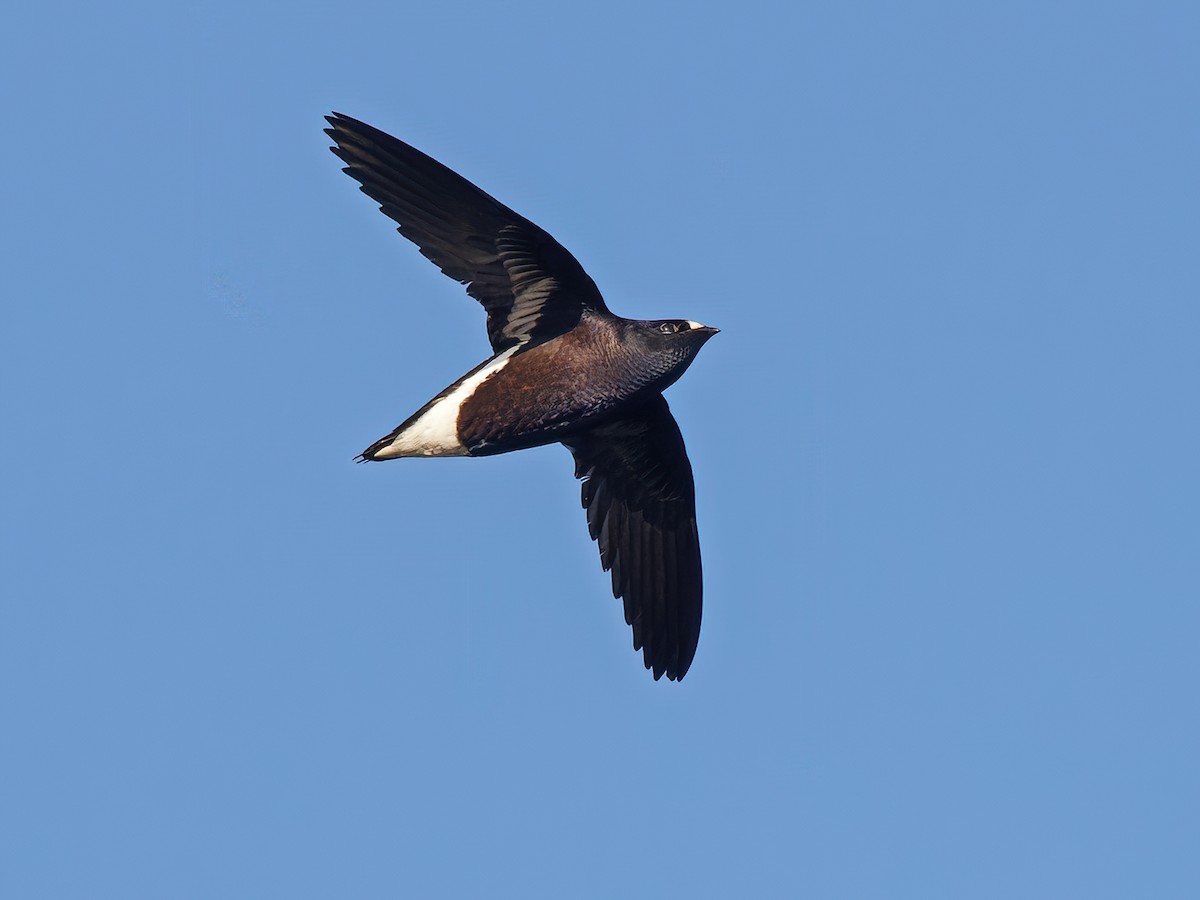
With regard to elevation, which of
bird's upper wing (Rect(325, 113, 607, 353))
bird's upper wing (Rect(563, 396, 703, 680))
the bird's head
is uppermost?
bird's upper wing (Rect(325, 113, 607, 353))

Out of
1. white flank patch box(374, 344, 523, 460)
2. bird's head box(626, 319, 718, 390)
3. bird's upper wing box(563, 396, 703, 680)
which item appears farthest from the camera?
bird's upper wing box(563, 396, 703, 680)

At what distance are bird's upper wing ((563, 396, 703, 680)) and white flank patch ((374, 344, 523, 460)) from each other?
1.70 m

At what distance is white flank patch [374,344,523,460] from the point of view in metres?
17.8

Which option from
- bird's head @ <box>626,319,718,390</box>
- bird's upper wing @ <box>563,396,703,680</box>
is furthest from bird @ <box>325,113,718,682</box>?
bird's upper wing @ <box>563,396,703,680</box>

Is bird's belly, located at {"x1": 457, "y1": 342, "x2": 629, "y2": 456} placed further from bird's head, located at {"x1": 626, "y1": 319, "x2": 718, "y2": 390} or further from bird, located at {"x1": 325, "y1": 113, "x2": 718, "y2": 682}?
bird's head, located at {"x1": 626, "y1": 319, "x2": 718, "y2": 390}

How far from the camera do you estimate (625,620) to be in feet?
64.6

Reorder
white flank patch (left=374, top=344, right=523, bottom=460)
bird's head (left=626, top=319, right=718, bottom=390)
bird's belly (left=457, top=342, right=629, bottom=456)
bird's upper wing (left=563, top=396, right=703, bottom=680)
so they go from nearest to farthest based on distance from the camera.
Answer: bird's head (left=626, top=319, right=718, bottom=390)
bird's belly (left=457, top=342, right=629, bottom=456)
white flank patch (left=374, top=344, right=523, bottom=460)
bird's upper wing (left=563, top=396, right=703, bottom=680)

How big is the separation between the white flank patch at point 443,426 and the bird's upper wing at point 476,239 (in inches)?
13.1

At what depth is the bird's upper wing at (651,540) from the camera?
19.5 m

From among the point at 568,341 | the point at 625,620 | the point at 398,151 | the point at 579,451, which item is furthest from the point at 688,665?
the point at 398,151

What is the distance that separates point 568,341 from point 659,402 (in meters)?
1.42

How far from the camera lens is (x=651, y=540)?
1972 cm

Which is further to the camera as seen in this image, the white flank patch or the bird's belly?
the white flank patch

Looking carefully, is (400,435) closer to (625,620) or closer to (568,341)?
(568,341)
